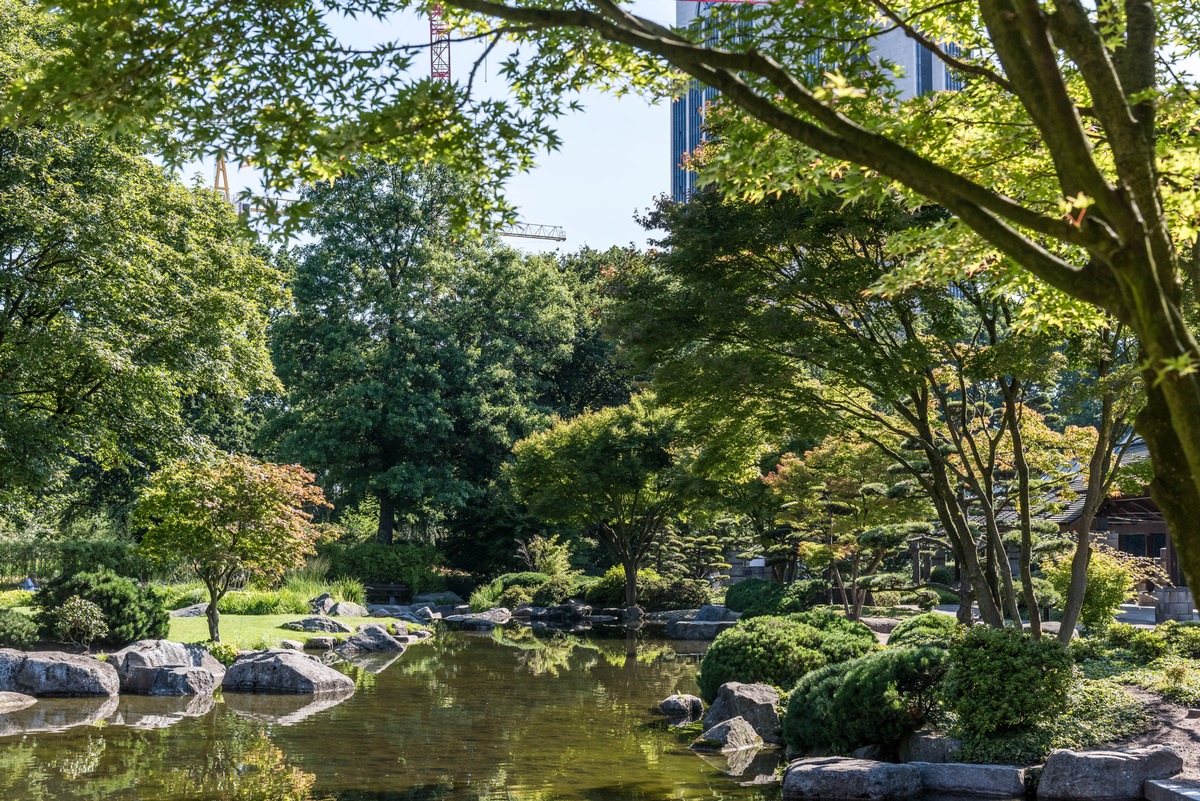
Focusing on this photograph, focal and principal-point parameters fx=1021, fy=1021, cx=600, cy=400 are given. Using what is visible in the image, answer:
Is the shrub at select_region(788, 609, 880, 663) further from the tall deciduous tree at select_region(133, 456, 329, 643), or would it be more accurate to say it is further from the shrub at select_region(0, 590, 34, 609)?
the shrub at select_region(0, 590, 34, 609)

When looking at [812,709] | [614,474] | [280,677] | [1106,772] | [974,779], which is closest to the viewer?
[1106,772]

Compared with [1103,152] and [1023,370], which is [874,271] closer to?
[1023,370]

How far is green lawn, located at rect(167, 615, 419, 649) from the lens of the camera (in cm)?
1680

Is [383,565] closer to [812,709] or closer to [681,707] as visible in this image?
[681,707]

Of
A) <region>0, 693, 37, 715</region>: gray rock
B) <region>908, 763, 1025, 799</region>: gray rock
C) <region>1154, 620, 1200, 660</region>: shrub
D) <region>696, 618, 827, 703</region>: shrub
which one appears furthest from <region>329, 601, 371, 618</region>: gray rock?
<region>908, 763, 1025, 799</region>: gray rock

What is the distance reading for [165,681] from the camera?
1341cm

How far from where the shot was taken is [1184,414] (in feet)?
10.8

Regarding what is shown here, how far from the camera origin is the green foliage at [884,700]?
9430 millimetres

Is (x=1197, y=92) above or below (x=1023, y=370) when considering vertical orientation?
above

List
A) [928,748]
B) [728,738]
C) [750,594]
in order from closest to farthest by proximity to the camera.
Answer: [928,748] < [728,738] < [750,594]

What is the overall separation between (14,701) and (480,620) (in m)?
14.2

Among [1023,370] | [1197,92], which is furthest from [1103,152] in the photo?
[1023,370]

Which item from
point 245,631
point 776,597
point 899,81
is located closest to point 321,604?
point 245,631

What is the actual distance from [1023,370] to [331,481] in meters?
28.4
